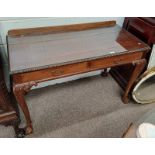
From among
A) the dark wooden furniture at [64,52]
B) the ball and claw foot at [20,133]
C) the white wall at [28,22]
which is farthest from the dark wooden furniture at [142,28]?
the ball and claw foot at [20,133]

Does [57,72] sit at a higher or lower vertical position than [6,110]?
higher

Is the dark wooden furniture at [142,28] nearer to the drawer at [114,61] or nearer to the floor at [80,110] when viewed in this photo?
the drawer at [114,61]

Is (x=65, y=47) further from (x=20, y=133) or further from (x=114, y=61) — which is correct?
(x=20, y=133)

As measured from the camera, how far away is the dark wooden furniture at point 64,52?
970mm

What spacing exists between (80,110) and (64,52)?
1.98 feet

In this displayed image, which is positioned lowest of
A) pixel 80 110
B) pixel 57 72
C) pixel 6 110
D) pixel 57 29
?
pixel 80 110

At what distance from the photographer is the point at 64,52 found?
3.55ft

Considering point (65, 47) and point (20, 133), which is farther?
point (20, 133)

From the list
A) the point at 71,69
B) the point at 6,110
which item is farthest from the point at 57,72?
the point at 6,110

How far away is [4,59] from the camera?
4.32 ft

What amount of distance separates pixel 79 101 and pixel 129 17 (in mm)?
812

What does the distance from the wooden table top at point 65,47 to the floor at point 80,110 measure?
1.90 ft

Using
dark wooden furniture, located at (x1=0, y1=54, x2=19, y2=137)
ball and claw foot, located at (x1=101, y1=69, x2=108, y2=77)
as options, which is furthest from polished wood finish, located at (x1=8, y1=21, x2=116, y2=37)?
ball and claw foot, located at (x1=101, y1=69, x2=108, y2=77)
